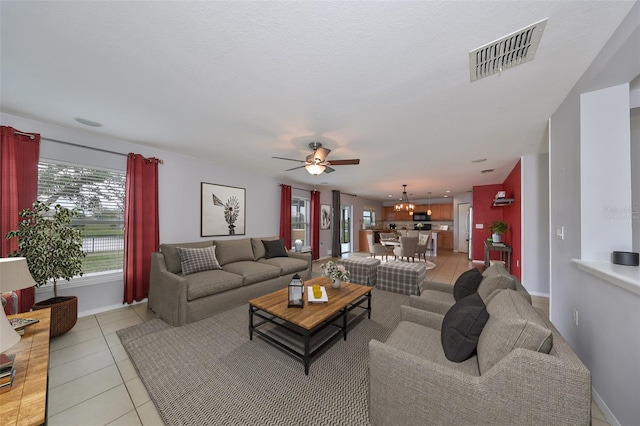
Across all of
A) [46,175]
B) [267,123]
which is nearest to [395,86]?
[267,123]

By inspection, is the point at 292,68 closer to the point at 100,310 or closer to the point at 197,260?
the point at 197,260

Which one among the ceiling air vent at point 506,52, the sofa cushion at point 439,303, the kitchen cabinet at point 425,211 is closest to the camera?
the ceiling air vent at point 506,52

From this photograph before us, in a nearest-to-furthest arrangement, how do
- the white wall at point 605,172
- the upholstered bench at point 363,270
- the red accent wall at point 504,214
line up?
the white wall at point 605,172
the upholstered bench at point 363,270
the red accent wall at point 504,214

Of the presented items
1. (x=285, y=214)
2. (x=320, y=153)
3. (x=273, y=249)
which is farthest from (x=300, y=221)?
(x=320, y=153)

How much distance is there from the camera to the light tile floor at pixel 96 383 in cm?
152

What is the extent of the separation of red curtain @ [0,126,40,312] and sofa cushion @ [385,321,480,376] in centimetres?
398

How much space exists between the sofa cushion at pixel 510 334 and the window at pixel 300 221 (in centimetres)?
529

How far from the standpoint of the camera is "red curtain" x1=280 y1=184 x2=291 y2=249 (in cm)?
590

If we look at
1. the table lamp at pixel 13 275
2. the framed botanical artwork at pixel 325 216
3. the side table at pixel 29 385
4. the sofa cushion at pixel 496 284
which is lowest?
the side table at pixel 29 385

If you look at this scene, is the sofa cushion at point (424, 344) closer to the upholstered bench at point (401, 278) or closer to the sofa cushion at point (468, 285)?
the sofa cushion at point (468, 285)

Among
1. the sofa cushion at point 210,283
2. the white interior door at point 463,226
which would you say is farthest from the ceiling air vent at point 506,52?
the white interior door at point 463,226

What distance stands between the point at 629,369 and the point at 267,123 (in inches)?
134

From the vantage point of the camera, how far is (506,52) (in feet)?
4.91

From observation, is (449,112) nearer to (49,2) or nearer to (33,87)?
(49,2)
